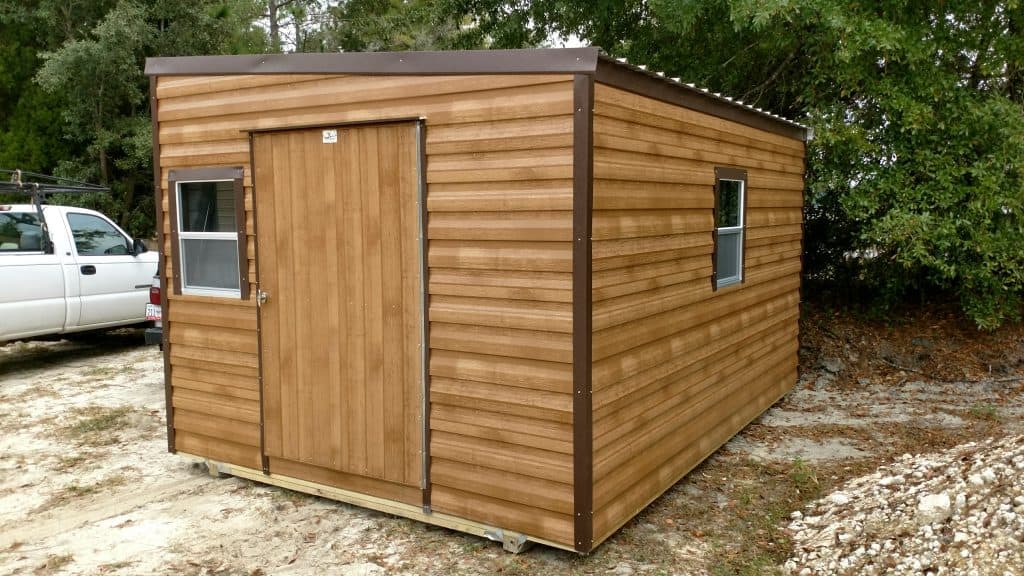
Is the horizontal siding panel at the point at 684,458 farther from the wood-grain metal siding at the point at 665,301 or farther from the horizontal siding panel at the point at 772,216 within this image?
the horizontal siding panel at the point at 772,216

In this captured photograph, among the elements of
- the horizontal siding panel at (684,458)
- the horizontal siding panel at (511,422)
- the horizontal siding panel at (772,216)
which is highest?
the horizontal siding panel at (772,216)

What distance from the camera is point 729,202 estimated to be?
6.27m

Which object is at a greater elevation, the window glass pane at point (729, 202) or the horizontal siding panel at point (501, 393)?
the window glass pane at point (729, 202)

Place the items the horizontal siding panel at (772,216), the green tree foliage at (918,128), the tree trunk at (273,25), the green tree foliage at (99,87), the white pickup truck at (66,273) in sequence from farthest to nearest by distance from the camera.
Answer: the tree trunk at (273,25) → the green tree foliage at (99,87) → the white pickup truck at (66,273) → the green tree foliage at (918,128) → the horizontal siding panel at (772,216)

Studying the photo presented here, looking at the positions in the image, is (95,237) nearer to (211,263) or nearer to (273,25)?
(211,263)

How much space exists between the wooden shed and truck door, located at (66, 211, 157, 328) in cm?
430

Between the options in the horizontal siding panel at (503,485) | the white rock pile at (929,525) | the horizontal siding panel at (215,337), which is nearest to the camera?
the white rock pile at (929,525)

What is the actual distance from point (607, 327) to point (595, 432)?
1.85 feet

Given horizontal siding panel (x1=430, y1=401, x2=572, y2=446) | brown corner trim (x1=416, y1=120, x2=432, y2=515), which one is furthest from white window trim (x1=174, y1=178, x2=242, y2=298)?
horizontal siding panel (x1=430, y1=401, x2=572, y2=446)

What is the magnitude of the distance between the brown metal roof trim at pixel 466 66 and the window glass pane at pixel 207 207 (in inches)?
29.7

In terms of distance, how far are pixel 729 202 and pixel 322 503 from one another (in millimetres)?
3824

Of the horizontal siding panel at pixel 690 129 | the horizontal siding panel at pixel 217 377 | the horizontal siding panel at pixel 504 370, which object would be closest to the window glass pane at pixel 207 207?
the horizontal siding panel at pixel 217 377

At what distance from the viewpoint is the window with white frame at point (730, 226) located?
599 centimetres

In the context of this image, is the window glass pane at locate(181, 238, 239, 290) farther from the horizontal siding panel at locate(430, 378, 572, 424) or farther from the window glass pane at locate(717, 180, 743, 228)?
the window glass pane at locate(717, 180, 743, 228)
